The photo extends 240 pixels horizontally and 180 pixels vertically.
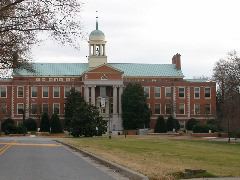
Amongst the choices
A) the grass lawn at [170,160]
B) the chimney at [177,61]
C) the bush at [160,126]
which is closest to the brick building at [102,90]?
the chimney at [177,61]

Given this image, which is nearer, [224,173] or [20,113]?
[224,173]

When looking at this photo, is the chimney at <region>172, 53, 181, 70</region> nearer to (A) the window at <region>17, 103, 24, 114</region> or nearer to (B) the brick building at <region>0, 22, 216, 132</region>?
(B) the brick building at <region>0, 22, 216, 132</region>

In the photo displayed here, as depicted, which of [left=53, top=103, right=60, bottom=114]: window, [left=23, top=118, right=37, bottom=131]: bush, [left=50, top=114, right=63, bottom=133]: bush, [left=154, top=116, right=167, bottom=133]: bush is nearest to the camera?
[left=50, top=114, right=63, bottom=133]: bush

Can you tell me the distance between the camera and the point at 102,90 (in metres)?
129

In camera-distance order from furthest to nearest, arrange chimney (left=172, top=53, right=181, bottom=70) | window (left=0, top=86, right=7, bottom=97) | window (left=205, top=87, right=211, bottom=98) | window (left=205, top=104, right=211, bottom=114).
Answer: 1. chimney (left=172, top=53, right=181, bottom=70)
2. window (left=205, top=87, right=211, bottom=98)
3. window (left=205, top=104, right=211, bottom=114)
4. window (left=0, top=86, right=7, bottom=97)

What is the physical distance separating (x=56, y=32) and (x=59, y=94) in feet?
335

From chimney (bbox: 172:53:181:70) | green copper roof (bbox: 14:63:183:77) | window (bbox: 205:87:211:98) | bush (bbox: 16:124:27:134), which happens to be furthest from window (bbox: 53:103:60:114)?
window (bbox: 205:87:211:98)

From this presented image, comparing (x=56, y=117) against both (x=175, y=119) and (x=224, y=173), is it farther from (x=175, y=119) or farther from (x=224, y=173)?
(x=224, y=173)

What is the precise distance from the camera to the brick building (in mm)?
127000

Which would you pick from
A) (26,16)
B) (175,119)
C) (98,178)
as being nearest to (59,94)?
(175,119)

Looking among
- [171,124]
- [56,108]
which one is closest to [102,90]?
[56,108]

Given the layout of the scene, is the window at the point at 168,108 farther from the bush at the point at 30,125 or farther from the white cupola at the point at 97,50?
the bush at the point at 30,125

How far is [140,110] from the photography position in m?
121

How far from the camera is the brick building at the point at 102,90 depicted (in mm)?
127000
